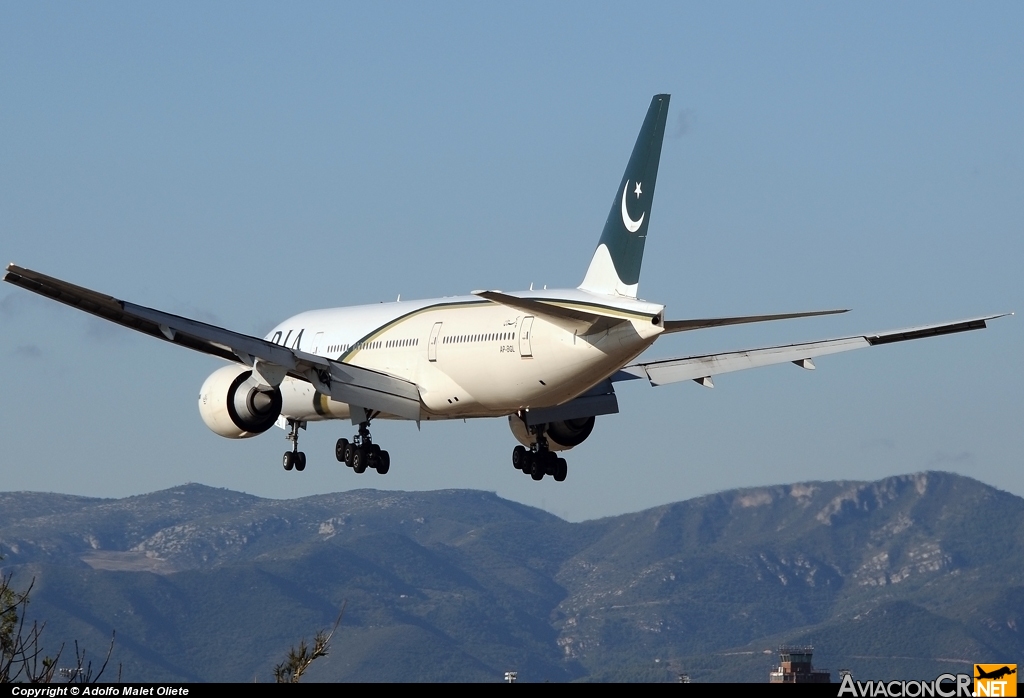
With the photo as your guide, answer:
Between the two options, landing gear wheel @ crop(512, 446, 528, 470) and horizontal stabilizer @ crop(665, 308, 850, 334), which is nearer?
horizontal stabilizer @ crop(665, 308, 850, 334)

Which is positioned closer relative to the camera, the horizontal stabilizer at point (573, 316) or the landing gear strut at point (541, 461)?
the horizontal stabilizer at point (573, 316)

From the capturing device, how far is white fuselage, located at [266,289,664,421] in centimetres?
3662

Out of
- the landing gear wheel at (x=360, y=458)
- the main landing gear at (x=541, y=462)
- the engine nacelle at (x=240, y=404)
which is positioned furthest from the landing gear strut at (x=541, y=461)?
the engine nacelle at (x=240, y=404)

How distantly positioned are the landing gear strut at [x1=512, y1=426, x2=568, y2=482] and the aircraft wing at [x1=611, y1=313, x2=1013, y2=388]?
2665 mm

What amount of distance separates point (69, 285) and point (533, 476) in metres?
14.2

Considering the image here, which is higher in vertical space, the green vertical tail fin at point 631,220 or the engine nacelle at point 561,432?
the green vertical tail fin at point 631,220

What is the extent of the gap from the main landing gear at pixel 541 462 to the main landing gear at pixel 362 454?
3.75 meters

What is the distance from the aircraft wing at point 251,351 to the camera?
36438 mm

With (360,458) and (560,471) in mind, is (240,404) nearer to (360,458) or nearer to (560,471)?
(360,458)

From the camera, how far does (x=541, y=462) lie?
44.5 metres

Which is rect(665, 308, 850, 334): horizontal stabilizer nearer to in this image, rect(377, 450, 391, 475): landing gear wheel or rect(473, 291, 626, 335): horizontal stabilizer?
rect(473, 291, 626, 335): horizontal stabilizer

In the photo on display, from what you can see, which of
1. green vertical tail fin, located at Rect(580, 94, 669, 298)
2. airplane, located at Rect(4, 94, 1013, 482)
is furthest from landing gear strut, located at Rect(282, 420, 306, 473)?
green vertical tail fin, located at Rect(580, 94, 669, 298)

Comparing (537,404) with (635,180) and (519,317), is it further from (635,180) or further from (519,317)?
(635,180)

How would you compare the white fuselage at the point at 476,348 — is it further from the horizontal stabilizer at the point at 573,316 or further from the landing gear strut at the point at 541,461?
the landing gear strut at the point at 541,461
